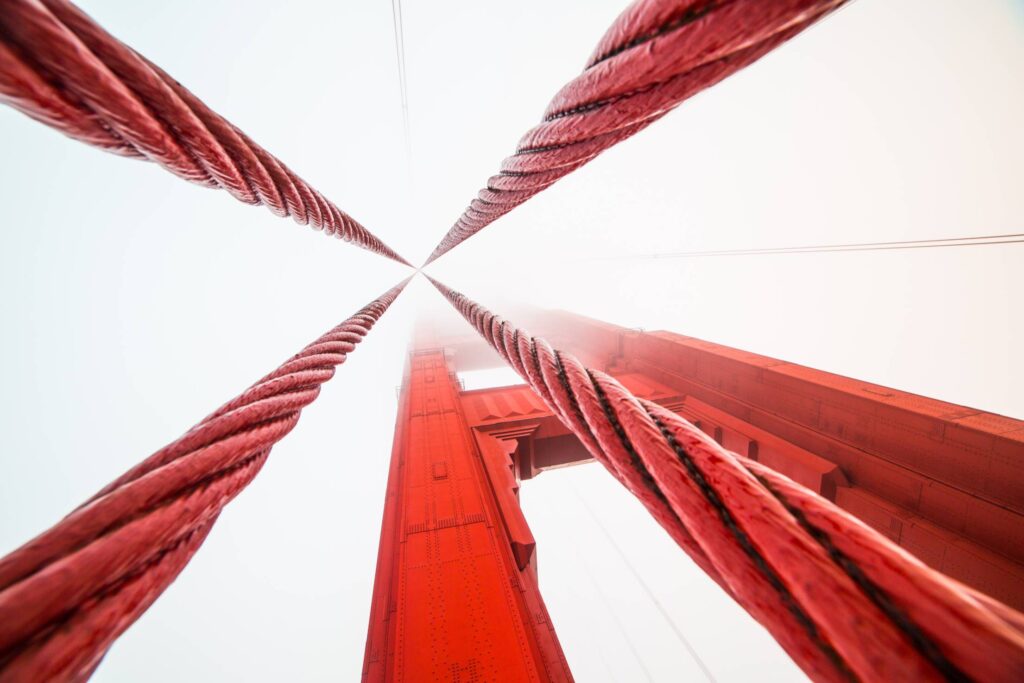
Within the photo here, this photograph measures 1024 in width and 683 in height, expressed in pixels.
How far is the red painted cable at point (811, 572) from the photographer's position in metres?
0.21

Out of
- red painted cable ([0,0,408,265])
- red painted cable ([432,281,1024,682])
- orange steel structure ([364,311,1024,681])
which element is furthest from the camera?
orange steel structure ([364,311,1024,681])

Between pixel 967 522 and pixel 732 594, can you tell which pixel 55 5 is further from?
pixel 967 522

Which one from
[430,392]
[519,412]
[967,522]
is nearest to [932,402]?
[967,522]

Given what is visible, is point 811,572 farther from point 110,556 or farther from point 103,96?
point 103,96

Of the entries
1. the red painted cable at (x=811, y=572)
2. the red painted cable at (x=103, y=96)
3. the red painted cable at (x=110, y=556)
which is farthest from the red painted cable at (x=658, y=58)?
the red painted cable at (x=110, y=556)

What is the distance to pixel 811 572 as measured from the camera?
0.27 m

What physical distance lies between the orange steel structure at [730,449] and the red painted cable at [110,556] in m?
3.88

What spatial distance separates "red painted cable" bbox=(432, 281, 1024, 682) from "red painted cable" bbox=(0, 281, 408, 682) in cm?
48

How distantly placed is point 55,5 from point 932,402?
285 inches

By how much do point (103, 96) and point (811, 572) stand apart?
0.81 meters

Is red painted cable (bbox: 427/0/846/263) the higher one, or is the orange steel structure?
red painted cable (bbox: 427/0/846/263)

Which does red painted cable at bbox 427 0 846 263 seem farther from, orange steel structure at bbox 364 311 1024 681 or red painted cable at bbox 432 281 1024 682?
orange steel structure at bbox 364 311 1024 681

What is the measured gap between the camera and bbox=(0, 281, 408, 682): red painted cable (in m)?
0.25

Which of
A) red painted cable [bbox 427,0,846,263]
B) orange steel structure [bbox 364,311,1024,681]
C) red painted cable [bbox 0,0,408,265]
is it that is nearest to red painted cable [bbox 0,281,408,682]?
red painted cable [bbox 0,0,408,265]
